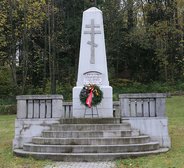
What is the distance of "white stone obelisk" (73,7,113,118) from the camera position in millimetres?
13297

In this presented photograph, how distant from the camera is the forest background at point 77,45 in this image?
28938mm

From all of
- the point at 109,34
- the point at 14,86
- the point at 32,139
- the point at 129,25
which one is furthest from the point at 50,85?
the point at 32,139

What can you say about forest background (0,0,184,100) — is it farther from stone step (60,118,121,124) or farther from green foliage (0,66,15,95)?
stone step (60,118,121,124)

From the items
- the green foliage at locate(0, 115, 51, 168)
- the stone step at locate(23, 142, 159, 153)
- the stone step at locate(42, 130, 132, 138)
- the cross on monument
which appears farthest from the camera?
the cross on monument

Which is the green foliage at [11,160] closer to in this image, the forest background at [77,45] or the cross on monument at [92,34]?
the cross on monument at [92,34]

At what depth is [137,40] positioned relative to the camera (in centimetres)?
3481

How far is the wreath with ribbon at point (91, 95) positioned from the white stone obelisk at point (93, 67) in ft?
1.96

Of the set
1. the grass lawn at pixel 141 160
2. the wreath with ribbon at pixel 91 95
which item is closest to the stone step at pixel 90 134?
the grass lawn at pixel 141 160

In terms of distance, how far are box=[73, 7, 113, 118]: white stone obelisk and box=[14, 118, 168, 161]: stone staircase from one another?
1.89m

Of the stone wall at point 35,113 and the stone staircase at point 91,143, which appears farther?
the stone wall at point 35,113

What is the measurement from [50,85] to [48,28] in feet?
15.6

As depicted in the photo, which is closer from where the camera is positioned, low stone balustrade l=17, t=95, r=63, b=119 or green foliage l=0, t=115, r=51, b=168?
green foliage l=0, t=115, r=51, b=168

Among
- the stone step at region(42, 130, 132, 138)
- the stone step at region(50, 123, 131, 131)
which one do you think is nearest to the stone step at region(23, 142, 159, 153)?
the stone step at region(42, 130, 132, 138)

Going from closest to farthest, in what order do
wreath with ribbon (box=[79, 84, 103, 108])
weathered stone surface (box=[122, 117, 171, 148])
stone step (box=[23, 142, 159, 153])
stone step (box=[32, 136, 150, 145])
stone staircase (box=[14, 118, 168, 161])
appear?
stone staircase (box=[14, 118, 168, 161]) → stone step (box=[23, 142, 159, 153]) → stone step (box=[32, 136, 150, 145]) → weathered stone surface (box=[122, 117, 171, 148]) → wreath with ribbon (box=[79, 84, 103, 108])
